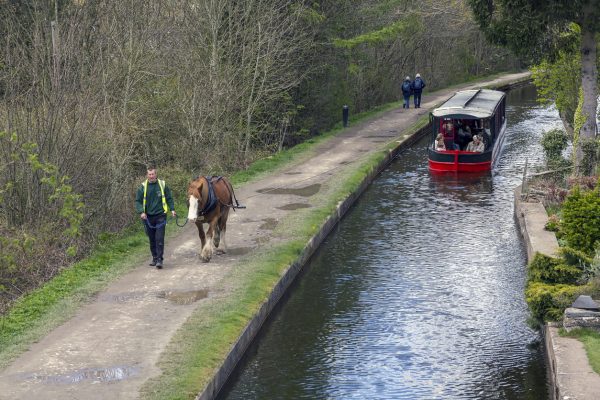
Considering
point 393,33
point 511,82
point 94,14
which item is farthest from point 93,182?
point 511,82

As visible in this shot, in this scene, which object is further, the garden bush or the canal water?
the garden bush

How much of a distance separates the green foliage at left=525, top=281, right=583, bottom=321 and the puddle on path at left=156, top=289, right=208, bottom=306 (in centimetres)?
557

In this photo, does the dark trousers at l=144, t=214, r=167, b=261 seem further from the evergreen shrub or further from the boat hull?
the boat hull

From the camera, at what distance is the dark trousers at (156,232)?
61.4ft

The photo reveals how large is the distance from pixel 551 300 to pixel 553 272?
1.09 m

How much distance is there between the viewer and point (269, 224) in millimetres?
23062

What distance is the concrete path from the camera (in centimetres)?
1304

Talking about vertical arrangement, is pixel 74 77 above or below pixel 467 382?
above

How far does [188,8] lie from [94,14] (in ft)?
20.8

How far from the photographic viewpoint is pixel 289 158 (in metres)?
33.7

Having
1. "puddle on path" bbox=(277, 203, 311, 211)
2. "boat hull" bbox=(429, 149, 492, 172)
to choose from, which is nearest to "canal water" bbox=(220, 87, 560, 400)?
"puddle on path" bbox=(277, 203, 311, 211)

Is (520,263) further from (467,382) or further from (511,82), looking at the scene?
(511,82)

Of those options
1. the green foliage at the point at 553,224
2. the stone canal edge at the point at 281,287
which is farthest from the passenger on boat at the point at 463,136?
the green foliage at the point at 553,224

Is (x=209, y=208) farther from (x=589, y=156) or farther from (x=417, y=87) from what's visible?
(x=417, y=87)
